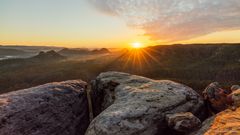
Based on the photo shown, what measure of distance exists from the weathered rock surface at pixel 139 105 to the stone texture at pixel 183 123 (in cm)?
69

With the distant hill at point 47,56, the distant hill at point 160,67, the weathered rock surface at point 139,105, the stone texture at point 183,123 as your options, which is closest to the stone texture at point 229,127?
the stone texture at point 183,123

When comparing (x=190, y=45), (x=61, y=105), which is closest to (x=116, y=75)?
(x=61, y=105)

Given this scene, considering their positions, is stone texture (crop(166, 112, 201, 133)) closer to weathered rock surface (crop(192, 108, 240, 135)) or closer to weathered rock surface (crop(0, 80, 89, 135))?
weathered rock surface (crop(192, 108, 240, 135))

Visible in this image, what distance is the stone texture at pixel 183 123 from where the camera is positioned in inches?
388

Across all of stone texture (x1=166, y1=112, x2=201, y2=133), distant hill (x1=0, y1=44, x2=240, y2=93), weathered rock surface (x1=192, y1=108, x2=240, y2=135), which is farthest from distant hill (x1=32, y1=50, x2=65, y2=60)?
weathered rock surface (x1=192, y1=108, x2=240, y2=135)

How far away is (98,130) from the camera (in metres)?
10.0

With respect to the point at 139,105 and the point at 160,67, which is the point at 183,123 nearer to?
the point at 139,105

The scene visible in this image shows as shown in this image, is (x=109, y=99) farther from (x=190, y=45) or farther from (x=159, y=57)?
(x=190, y=45)

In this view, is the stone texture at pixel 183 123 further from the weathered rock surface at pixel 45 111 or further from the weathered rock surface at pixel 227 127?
the weathered rock surface at pixel 45 111

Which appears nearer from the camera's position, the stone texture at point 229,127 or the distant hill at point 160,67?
the stone texture at point 229,127

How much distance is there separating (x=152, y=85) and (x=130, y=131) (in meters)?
4.30

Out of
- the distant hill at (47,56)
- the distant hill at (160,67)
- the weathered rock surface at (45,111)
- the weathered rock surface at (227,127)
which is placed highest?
the weathered rock surface at (227,127)

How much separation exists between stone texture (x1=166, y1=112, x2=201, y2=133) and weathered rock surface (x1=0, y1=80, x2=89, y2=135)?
16.3ft

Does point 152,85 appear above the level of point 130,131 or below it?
above
